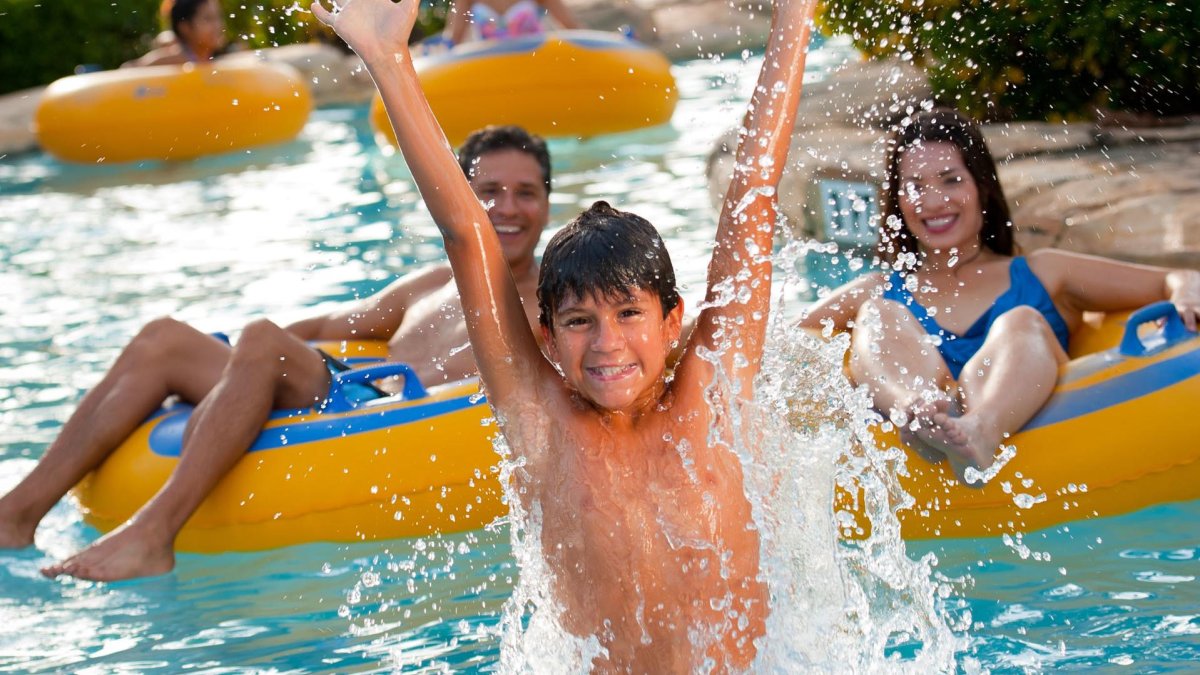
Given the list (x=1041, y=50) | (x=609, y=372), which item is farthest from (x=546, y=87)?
(x=609, y=372)

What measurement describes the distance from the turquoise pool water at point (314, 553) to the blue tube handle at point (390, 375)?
41cm

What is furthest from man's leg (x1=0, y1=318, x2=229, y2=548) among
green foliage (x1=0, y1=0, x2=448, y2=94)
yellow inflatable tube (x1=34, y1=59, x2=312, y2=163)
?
green foliage (x1=0, y1=0, x2=448, y2=94)

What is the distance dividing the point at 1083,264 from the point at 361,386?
2055 mm

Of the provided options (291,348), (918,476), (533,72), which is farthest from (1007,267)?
(533,72)

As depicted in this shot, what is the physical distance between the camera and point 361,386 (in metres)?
4.37

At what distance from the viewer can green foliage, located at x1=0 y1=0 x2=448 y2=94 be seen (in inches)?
508

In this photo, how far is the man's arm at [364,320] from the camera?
4848 millimetres

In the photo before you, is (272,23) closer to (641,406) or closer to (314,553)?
(314,553)

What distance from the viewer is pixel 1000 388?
3.83 metres

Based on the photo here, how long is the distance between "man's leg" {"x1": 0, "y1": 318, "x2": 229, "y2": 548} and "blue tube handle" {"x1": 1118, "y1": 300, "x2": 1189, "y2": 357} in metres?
2.52

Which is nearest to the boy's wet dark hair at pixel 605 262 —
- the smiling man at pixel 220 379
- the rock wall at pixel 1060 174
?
the smiling man at pixel 220 379

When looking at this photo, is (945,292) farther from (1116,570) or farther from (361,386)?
(361,386)

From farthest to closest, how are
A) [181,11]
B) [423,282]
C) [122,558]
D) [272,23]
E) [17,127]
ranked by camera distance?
1. [272,23]
2. [17,127]
3. [181,11]
4. [423,282]
5. [122,558]

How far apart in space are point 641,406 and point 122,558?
1795 mm
